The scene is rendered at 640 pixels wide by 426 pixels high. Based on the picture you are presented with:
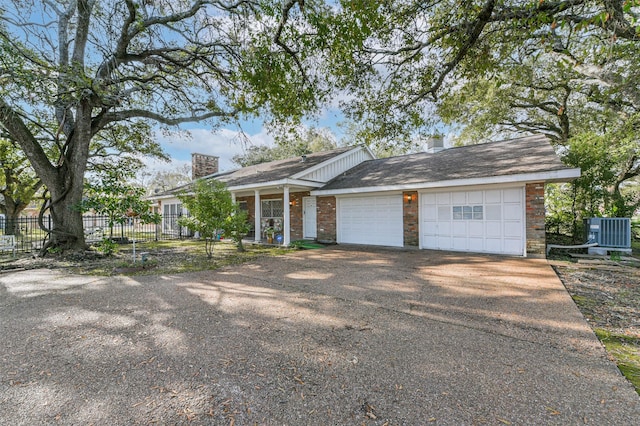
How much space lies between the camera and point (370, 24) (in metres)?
5.52

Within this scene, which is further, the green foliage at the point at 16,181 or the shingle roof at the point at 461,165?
the green foliage at the point at 16,181

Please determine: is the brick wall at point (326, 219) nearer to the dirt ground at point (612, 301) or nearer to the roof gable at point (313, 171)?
the roof gable at point (313, 171)

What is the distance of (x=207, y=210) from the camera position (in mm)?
8367

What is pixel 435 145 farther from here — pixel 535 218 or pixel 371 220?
pixel 535 218

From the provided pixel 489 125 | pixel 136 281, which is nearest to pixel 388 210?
pixel 136 281

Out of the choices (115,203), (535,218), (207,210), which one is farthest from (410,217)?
(115,203)

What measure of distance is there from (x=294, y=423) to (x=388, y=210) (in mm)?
9296

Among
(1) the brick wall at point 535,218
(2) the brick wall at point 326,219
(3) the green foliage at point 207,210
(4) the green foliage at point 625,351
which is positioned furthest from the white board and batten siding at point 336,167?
(4) the green foliage at point 625,351

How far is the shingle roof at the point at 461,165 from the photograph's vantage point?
8.19 meters

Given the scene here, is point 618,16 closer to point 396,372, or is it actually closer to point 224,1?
point 396,372

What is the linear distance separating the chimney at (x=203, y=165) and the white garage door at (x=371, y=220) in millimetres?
11635

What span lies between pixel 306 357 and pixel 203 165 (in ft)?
61.6

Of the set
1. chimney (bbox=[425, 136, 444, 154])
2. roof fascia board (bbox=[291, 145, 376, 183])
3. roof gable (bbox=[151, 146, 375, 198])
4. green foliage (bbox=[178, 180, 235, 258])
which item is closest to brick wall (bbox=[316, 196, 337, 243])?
roof gable (bbox=[151, 146, 375, 198])

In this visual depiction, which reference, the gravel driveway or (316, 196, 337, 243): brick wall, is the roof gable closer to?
(316, 196, 337, 243): brick wall
